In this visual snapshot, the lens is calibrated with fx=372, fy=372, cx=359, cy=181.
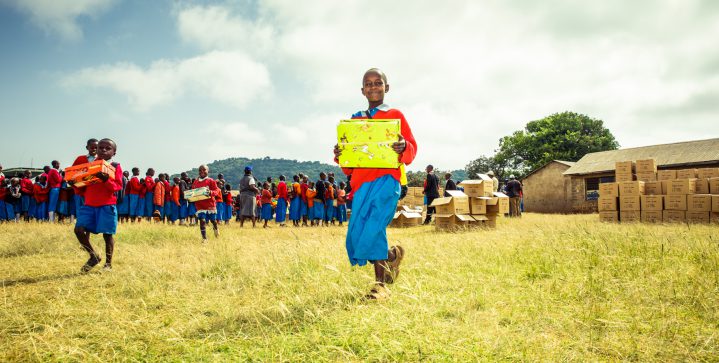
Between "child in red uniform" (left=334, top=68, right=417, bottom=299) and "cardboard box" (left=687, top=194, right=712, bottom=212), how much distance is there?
467 inches

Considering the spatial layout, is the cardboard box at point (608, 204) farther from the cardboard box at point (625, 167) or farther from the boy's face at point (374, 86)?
the boy's face at point (374, 86)

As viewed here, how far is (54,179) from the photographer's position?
12.4 metres

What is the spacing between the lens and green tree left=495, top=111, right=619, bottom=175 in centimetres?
4319

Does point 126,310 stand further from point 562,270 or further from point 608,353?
point 562,270

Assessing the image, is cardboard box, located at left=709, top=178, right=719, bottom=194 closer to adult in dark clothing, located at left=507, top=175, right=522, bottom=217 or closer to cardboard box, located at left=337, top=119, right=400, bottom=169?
adult in dark clothing, located at left=507, top=175, right=522, bottom=217

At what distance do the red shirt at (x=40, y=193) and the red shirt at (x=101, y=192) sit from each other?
1048cm

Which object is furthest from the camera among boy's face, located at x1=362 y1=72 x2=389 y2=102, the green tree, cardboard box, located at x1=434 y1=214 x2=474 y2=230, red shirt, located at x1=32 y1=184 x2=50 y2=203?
the green tree

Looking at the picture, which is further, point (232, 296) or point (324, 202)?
point (324, 202)

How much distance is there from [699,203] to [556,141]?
120 ft

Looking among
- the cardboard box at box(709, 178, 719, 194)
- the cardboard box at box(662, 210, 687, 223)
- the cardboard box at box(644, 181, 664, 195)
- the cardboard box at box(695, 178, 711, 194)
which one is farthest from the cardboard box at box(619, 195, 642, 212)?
the cardboard box at box(709, 178, 719, 194)

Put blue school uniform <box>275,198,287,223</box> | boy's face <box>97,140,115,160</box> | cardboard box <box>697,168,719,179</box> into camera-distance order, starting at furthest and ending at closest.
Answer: blue school uniform <box>275,198,287,223</box>
cardboard box <box>697,168,719,179</box>
boy's face <box>97,140,115,160</box>

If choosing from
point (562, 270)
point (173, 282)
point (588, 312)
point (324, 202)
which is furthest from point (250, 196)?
point (588, 312)

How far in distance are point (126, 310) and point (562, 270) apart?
427 centimetres

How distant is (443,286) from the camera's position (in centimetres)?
349
